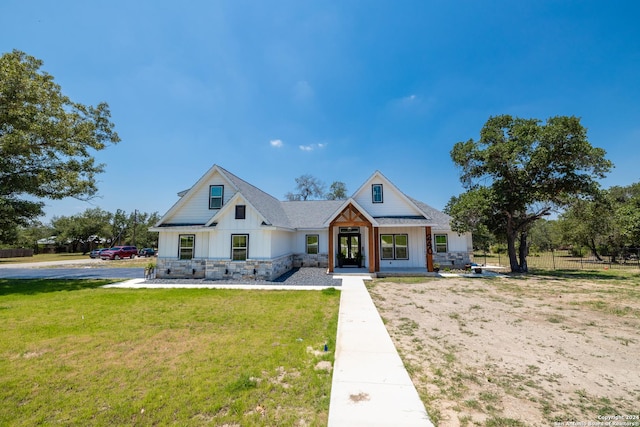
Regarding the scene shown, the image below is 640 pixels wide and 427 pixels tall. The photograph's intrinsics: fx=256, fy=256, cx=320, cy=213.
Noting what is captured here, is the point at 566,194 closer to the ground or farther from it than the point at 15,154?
closer to the ground

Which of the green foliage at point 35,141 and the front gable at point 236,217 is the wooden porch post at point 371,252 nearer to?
the front gable at point 236,217

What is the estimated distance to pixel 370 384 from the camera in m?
4.18

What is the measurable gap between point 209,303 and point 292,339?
501 cm

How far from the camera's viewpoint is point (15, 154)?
590 inches

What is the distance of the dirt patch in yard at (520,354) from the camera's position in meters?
3.64

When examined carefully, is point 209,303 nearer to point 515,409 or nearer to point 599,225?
point 515,409

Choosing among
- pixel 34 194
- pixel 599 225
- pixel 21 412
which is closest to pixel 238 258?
pixel 21 412

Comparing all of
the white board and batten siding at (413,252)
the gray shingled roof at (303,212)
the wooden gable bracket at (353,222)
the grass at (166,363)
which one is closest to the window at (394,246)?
the white board and batten siding at (413,252)

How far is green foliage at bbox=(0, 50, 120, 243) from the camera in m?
14.4

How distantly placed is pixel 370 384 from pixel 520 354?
365cm

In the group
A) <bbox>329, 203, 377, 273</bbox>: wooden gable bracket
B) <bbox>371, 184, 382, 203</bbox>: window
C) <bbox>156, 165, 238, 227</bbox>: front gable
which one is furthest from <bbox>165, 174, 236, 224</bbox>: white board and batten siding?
<bbox>371, 184, 382, 203</bbox>: window

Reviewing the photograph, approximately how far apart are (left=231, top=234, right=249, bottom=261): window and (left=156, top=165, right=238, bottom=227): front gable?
2.56 meters

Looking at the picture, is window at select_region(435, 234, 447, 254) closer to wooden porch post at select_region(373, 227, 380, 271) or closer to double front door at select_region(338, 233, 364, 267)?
wooden porch post at select_region(373, 227, 380, 271)

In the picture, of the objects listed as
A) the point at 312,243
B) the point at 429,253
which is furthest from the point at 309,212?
the point at 429,253
